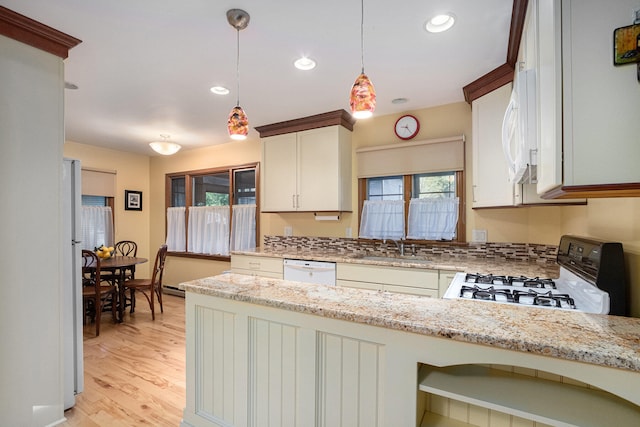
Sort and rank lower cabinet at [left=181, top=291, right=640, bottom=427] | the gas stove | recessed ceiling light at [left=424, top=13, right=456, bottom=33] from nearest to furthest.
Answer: lower cabinet at [left=181, top=291, right=640, bottom=427] → the gas stove → recessed ceiling light at [left=424, top=13, right=456, bottom=33]

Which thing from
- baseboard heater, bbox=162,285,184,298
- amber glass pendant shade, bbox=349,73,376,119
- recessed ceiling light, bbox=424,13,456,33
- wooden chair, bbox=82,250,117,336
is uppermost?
recessed ceiling light, bbox=424,13,456,33

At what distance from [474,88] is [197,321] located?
2703 mm

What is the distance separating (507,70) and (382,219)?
5.74ft

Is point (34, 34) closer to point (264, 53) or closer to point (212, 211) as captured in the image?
point (264, 53)

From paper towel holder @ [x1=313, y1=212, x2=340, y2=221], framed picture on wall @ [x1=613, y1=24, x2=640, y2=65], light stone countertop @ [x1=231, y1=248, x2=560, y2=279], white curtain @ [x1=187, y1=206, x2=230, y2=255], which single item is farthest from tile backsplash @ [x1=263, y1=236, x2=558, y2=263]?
framed picture on wall @ [x1=613, y1=24, x2=640, y2=65]

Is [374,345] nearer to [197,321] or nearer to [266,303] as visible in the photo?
[266,303]

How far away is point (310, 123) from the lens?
3.59m

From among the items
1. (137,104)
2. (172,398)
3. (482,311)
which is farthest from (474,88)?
(172,398)

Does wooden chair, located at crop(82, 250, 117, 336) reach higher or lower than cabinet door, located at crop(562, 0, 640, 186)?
lower

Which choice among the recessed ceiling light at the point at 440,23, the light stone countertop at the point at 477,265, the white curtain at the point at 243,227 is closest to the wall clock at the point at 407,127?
the light stone countertop at the point at 477,265

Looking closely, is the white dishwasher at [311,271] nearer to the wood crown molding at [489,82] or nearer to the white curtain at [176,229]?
the wood crown molding at [489,82]

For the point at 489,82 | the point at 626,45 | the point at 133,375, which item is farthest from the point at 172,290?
the point at 626,45

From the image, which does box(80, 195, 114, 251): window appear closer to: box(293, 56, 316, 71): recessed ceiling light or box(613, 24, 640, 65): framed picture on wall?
box(293, 56, 316, 71): recessed ceiling light

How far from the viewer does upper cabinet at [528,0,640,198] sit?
82cm
